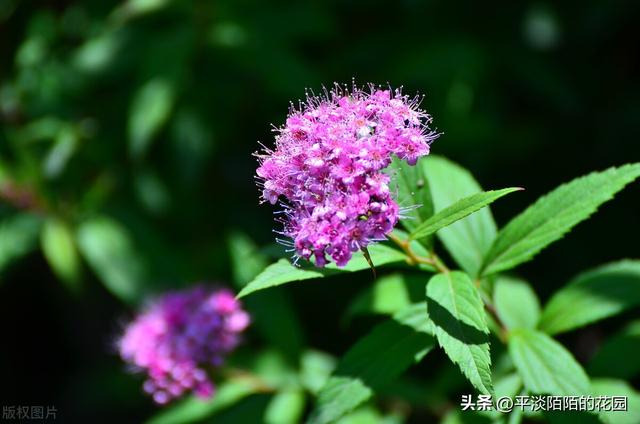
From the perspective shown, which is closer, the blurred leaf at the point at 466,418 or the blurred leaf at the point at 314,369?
the blurred leaf at the point at 466,418

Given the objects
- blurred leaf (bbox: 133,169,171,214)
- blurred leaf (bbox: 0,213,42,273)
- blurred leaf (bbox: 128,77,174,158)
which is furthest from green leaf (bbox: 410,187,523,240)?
blurred leaf (bbox: 0,213,42,273)

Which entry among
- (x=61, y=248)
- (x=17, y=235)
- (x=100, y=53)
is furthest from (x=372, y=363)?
(x=100, y=53)

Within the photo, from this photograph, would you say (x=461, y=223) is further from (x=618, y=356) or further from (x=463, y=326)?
(x=618, y=356)

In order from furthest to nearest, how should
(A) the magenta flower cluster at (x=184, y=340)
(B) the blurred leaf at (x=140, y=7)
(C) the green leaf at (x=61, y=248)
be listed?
(C) the green leaf at (x=61, y=248) → (B) the blurred leaf at (x=140, y=7) → (A) the magenta flower cluster at (x=184, y=340)

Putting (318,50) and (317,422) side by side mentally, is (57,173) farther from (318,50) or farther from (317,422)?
(317,422)

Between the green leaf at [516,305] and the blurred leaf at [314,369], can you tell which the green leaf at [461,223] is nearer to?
the green leaf at [516,305]

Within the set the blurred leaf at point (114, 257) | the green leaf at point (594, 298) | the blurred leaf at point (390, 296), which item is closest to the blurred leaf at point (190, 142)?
the blurred leaf at point (114, 257)

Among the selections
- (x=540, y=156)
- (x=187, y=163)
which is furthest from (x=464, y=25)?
(x=187, y=163)
